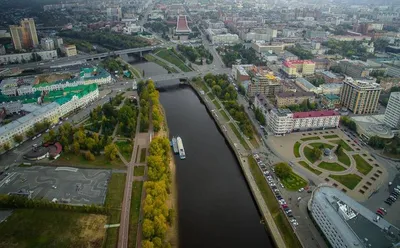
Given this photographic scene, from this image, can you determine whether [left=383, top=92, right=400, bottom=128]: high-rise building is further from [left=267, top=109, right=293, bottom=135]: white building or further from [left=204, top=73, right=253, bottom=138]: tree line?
[left=204, top=73, right=253, bottom=138]: tree line

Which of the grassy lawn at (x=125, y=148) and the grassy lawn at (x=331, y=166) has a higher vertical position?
the grassy lawn at (x=125, y=148)

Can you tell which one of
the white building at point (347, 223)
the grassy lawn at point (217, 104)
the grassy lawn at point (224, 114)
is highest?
the white building at point (347, 223)

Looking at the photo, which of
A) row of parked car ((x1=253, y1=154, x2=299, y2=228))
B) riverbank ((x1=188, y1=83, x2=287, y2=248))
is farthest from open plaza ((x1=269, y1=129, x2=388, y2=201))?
riverbank ((x1=188, y1=83, x2=287, y2=248))

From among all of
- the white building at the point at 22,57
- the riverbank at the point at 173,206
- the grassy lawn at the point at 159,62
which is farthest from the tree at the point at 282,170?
the white building at the point at 22,57

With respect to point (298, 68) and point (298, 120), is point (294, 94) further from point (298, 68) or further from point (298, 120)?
point (298, 68)

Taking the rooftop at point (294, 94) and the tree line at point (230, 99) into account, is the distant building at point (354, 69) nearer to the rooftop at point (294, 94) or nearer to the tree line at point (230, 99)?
the rooftop at point (294, 94)

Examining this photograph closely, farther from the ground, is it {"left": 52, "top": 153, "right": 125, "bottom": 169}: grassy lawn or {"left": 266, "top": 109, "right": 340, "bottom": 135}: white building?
{"left": 266, "top": 109, "right": 340, "bottom": 135}: white building
